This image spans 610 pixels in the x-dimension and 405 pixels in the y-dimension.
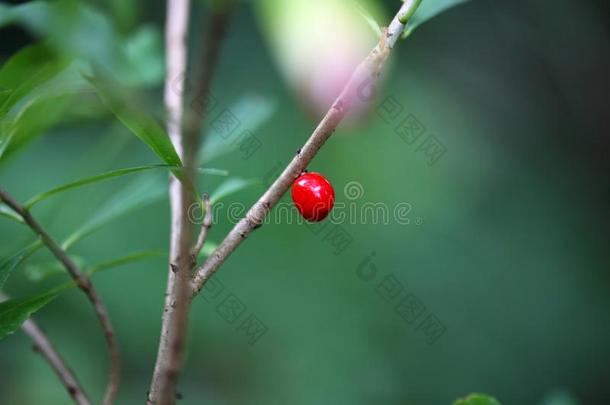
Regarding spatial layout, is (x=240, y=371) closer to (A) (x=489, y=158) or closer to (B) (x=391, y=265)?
(B) (x=391, y=265)

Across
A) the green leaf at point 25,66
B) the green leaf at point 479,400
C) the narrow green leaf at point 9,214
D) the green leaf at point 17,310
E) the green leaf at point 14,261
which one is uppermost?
the green leaf at point 25,66

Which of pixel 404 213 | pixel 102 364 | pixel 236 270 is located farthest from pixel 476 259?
pixel 102 364

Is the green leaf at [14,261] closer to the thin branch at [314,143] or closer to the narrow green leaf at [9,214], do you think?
the narrow green leaf at [9,214]

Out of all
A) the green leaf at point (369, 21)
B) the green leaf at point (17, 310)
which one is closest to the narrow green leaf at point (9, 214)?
the green leaf at point (17, 310)

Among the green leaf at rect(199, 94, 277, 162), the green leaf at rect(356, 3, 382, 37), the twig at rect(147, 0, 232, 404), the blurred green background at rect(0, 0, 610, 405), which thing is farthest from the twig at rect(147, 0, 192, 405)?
the blurred green background at rect(0, 0, 610, 405)

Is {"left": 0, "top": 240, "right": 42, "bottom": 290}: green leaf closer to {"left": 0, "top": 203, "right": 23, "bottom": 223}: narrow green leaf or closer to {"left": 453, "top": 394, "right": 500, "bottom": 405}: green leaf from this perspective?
{"left": 0, "top": 203, "right": 23, "bottom": 223}: narrow green leaf

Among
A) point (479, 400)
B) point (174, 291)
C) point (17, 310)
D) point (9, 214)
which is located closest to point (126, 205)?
point (9, 214)

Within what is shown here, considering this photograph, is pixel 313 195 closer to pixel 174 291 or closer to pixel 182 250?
pixel 174 291
